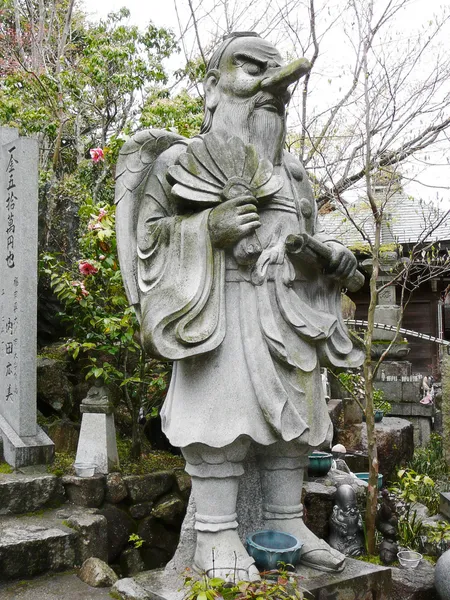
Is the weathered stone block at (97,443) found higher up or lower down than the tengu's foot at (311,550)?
higher up

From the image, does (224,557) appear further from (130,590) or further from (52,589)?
(52,589)

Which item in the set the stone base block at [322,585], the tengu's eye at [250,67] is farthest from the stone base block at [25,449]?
the tengu's eye at [250,67]

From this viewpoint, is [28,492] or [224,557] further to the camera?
[28,492]

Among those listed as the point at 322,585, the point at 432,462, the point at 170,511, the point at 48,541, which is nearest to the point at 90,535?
the point at 48,541

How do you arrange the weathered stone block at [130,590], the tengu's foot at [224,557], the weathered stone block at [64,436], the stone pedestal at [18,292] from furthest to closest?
the weathered stone block at [64,436] → the stone pedestal at [18,292] → the weathered stone block at [130,590] → the tengu's foot at [224,557]

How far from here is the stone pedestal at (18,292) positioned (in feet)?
17.4

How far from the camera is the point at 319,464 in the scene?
18.3 feet

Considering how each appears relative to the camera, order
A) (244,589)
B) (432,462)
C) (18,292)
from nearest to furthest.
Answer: (244,589)
(18,292)
(432,462)

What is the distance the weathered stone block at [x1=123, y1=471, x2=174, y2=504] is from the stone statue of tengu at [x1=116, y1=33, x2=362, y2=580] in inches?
86.0

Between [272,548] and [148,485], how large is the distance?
8.02 ft

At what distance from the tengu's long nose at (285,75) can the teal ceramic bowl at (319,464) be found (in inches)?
143

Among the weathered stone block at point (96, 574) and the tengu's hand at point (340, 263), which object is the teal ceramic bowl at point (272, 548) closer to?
the weathered stone block at point (96, 574)

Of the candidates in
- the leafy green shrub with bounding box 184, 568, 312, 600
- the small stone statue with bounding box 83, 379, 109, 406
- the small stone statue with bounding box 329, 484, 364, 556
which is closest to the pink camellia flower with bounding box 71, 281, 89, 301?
the small stone statue with bounding box 83, 379, 109, 406

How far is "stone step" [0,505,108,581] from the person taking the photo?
3.70 meters
